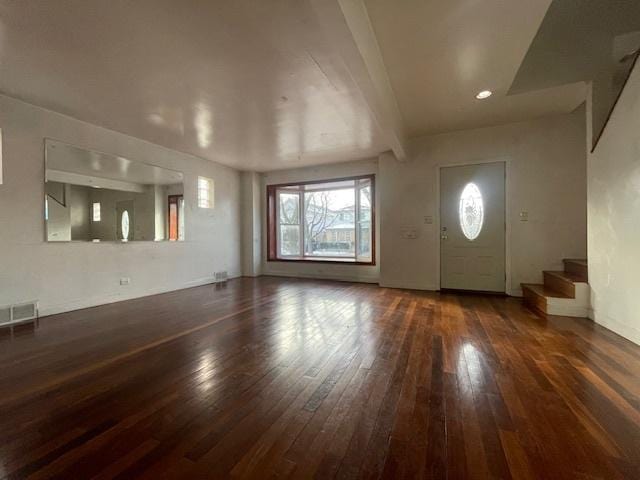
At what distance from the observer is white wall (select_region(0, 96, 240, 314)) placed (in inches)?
126

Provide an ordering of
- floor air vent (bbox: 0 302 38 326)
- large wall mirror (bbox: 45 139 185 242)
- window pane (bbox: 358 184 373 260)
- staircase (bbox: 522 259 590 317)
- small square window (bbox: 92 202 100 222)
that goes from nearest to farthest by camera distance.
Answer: floor air vent (bbox: 0 302 38 326), staircase (bbox: 522 259 590 317), large wall mirror (bbox: 45 139 185 242), small square window (bbox: 92 202 100 222), window pane (bbox: 358 184 373 260)

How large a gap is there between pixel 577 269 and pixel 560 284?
0.35 m

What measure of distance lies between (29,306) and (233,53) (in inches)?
150

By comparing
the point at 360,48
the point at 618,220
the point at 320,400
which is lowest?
the point at 320,400

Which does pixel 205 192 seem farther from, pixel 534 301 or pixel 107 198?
pixel 534 301

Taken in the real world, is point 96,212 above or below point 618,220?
above

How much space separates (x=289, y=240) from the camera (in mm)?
7160

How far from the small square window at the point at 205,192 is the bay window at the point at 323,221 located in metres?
1.48

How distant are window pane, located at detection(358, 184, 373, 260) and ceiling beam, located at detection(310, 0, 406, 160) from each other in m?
2.88

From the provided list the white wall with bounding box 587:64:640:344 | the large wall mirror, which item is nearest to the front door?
the white wall with bounding box 587:64:640:344

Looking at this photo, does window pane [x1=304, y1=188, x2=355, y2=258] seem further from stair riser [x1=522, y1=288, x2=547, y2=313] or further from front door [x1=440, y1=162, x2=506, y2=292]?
stair riser [x1=522, y1=288, x2=547, y2=313]

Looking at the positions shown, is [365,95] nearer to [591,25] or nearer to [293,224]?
[591,25]

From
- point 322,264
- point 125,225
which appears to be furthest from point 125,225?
point 322,264

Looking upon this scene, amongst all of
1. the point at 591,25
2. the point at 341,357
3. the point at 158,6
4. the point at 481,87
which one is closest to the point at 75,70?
the point at 158,6
